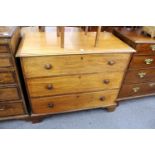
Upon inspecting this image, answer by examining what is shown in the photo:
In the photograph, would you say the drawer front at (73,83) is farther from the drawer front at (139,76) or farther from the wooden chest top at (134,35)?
the wooden chest top at (134,35)

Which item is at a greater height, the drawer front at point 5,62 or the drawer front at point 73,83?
the drawer front at point 5,62

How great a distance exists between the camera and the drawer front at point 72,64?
1.03 meters

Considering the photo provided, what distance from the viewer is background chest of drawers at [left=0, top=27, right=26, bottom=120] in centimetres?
91

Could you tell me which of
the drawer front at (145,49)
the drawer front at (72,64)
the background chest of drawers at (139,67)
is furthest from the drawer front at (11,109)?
the drawer front at (145,49)

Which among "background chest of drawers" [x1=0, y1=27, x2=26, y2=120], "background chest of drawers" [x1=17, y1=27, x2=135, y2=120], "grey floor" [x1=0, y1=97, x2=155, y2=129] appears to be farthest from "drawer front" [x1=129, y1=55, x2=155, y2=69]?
"background chest of drawers" [x1=0, y1=27, x2=26, y2=120]

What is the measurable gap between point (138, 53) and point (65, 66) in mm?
706

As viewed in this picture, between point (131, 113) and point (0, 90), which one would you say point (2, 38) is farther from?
point (131, 113)

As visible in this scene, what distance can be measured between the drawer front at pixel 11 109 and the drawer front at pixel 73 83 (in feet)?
0.63

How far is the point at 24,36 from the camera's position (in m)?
1.20

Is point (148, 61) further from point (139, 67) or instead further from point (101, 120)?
point (101, 120)

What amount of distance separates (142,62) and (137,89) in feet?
1.26

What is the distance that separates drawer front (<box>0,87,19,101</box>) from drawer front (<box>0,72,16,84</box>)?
0.07 meters

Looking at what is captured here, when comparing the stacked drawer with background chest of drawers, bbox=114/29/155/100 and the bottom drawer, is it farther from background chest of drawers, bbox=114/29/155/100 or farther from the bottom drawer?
background chest of drawers, bbox=114/29/155/100

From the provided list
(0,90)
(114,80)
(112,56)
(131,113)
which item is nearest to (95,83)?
(114,80)
